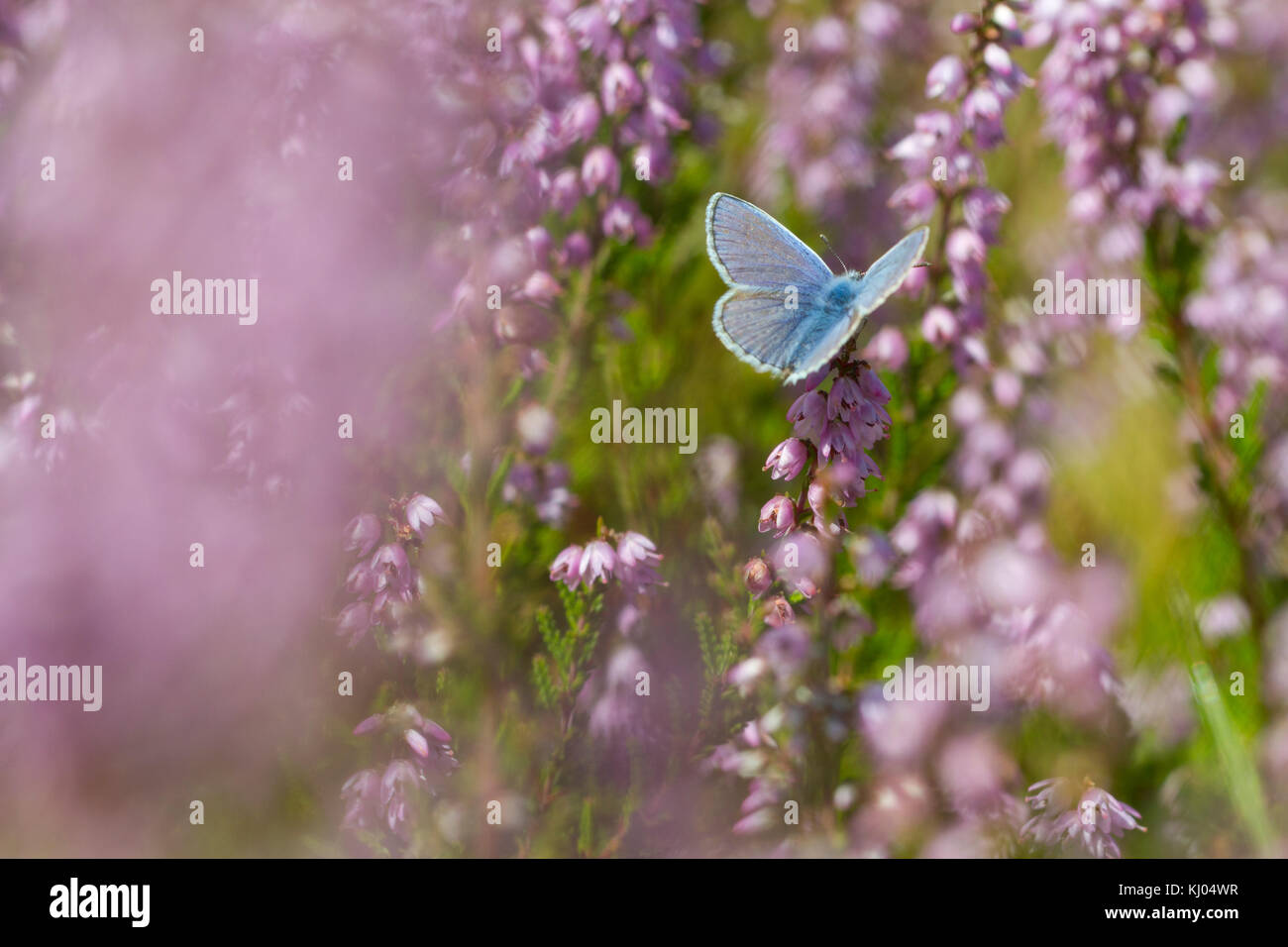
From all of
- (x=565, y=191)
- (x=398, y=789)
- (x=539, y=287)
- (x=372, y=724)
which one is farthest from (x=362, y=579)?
(x=565, y=191)

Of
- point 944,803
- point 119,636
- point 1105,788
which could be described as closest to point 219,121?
point 119,636

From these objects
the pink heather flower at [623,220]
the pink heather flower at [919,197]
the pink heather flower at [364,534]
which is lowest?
the pink heather flower at [364,534]

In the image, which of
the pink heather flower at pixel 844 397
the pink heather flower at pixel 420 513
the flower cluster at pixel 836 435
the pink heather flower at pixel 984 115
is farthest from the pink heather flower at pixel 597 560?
the pink heather flower at pixel 984 115
